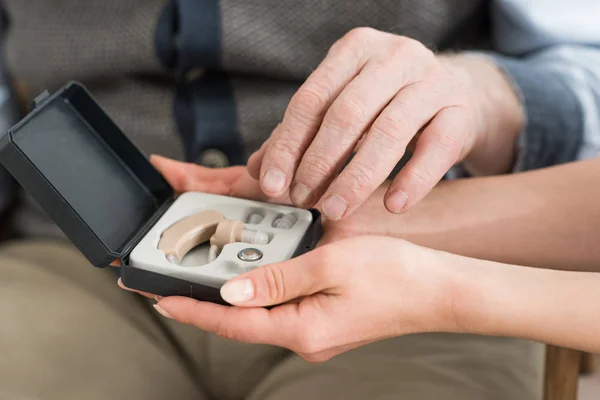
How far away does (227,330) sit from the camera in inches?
15.2

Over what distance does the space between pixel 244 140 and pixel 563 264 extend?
13.3 inches

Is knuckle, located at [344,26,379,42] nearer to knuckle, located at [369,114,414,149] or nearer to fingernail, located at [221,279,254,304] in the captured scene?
knuckle, located at [369,114,414,149]

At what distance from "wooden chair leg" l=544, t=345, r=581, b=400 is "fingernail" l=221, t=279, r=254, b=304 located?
254 millimetres

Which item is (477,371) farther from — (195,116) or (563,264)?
(195,116)

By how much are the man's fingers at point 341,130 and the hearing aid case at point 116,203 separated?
0.04 metres

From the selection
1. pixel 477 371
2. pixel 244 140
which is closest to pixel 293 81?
pixel 244 140

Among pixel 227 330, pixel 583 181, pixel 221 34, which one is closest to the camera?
pixel 227 330

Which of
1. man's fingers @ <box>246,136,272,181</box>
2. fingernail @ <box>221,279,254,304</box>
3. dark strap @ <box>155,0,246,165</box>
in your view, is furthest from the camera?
dark strap @ <box>155,0,246,165</box>

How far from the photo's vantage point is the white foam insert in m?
0.41

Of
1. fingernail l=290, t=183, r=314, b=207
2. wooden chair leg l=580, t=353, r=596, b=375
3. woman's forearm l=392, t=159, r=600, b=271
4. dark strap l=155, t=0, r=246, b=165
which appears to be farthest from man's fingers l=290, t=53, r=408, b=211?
wooden chair leg l=580, t=353, r=596, b=375

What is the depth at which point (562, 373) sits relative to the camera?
0.47m

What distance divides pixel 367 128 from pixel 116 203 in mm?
201

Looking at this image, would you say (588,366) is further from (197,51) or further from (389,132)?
(197,51)

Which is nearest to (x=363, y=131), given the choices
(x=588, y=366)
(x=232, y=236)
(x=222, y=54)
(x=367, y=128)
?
(x=367, y=128)
